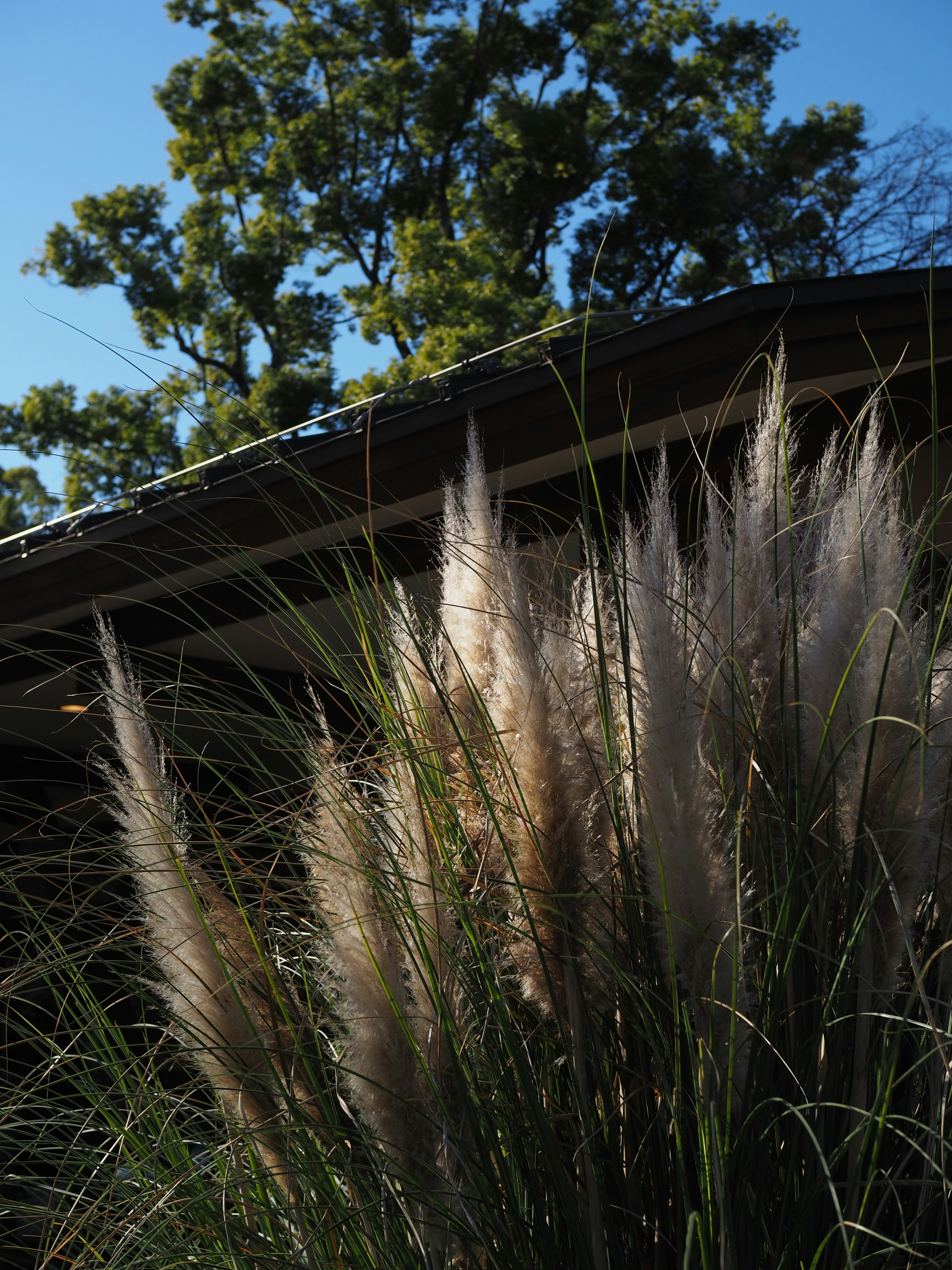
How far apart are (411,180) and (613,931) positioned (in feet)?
72.1

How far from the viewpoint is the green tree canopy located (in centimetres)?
1972

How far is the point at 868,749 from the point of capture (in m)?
1.12

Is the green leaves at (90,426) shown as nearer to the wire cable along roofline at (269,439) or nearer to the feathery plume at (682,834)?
the wire cable along roofline at (269,439)

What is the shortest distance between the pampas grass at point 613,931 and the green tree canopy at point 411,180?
59.3ft

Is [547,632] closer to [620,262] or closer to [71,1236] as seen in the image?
[71,1236]

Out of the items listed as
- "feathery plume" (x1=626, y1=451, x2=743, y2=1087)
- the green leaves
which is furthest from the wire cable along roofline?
the green leaves

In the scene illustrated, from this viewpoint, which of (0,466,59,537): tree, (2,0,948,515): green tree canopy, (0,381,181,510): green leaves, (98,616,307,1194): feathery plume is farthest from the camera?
(0,466,59,537): tree

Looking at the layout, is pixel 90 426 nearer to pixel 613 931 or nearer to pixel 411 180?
pixel 411 180

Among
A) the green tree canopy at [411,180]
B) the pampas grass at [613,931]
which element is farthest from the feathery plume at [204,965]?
the green tree canopy at [411,180]

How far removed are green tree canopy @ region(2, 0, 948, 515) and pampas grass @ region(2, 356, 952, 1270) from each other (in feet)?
59.3

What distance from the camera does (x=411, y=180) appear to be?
69.6 ft

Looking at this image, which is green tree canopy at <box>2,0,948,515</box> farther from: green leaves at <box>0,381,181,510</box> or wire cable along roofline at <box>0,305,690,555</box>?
wire cable along roofline at <box>0,305,690,555</box>

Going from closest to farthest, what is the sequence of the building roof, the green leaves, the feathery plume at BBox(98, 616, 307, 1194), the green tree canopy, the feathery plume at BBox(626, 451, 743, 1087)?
1. the feathery plume at BBox(626, 451, 743, 1087)
2. the feathery plume at BBox(98, 616, 307, 1194)
3. the building roof
4. the green tree canopy
5. the green leaves

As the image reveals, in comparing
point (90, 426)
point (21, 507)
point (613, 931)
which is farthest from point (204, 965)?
point (21, 507)
